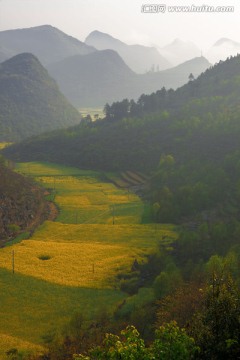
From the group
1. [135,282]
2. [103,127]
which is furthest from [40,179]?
[135,282]

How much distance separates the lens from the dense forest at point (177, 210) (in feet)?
75.3

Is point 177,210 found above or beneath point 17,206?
beneath

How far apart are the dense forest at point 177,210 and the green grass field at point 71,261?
324 centimetres

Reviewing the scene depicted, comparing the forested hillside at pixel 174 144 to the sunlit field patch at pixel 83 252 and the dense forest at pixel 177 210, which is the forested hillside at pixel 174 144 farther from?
the sunlit field patch at pixel 83 252

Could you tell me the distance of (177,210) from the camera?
314 ft

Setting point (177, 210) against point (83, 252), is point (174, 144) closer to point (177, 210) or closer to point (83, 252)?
point (177, 210)

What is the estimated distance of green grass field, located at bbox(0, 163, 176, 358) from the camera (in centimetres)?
5225

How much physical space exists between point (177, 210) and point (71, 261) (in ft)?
113

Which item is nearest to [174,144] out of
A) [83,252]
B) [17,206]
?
[17,206]

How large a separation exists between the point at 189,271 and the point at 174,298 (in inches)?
513

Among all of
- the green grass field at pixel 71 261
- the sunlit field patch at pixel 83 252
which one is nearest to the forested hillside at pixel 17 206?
the green grass field at pixel 71 261

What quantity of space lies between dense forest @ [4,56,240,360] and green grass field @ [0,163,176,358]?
10.6 feet

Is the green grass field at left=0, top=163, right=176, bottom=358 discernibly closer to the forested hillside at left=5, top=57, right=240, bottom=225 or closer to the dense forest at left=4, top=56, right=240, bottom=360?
the dense forest at left=4, top=56, right=240, bottom=360

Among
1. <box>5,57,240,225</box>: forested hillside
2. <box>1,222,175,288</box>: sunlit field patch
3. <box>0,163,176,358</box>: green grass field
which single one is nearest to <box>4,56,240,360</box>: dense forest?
<box>5,57,240,225</box>: forested hillside
